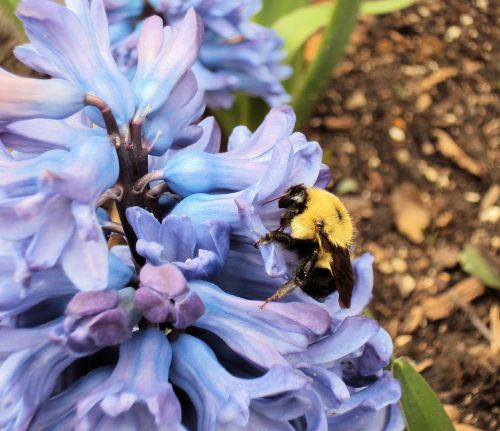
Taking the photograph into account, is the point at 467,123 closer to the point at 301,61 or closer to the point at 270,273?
the point at 301,61

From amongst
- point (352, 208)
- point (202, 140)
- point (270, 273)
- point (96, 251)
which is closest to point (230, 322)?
point (270, 273)

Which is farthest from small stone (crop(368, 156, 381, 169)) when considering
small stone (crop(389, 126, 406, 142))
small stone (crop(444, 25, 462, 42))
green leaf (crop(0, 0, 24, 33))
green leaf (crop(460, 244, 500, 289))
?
green leaf (crop(0, 0, 24, 33))

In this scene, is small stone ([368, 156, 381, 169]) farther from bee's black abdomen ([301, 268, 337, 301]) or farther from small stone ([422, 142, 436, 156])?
bee's black abdomen ([301, 268, 337, 301])

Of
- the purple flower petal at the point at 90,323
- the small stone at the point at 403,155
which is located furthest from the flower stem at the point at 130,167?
the small stone at the point at 403,155

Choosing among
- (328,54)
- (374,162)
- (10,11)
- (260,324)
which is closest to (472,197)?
(374,162)

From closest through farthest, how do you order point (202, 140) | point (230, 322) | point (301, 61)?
point (230, 322), point (202, 140), point (301, 61)

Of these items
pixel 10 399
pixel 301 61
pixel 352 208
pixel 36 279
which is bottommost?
pixel 352 208

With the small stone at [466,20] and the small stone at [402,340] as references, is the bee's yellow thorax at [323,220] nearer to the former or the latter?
the small stone at [402,340]
